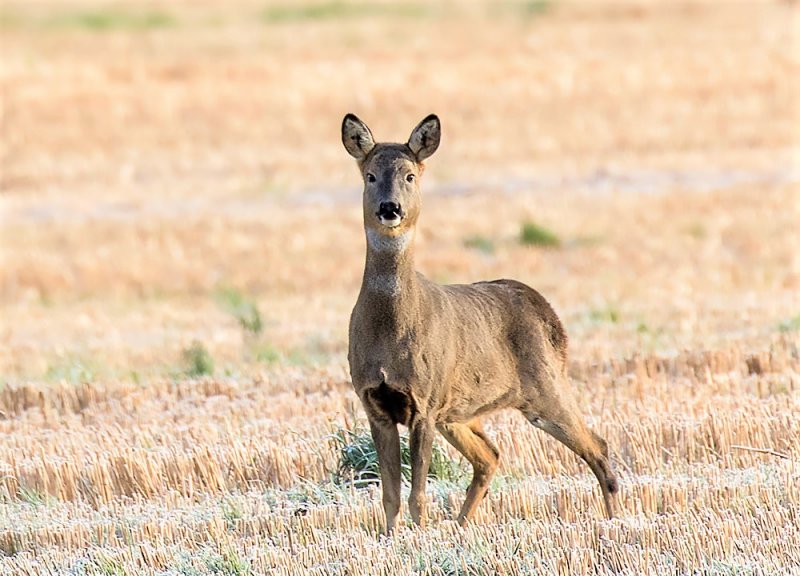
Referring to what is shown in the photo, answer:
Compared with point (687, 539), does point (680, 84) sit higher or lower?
higher

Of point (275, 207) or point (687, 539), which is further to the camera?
point (275, 207)

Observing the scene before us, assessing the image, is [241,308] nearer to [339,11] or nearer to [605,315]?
[605,315]

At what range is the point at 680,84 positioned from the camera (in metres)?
33.8

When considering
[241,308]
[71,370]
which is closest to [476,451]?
[71,370]

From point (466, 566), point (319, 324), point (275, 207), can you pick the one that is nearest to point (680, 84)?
point (275, 207)

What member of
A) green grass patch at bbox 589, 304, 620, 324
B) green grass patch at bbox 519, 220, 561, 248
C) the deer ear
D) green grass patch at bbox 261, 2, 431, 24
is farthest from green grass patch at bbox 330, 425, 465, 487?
green grass patch at bbox 261, 2, 431, 24

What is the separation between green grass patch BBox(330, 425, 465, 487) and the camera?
370 inches

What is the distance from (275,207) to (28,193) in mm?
4986

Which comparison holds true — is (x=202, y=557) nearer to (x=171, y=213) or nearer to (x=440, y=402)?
(x=440, y=402)

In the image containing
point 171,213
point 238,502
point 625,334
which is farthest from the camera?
point 171,213

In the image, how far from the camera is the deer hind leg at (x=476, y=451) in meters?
8.77

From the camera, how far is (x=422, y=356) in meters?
8.08

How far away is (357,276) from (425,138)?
11456mm

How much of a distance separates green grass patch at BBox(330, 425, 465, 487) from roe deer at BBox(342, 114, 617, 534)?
634mm
